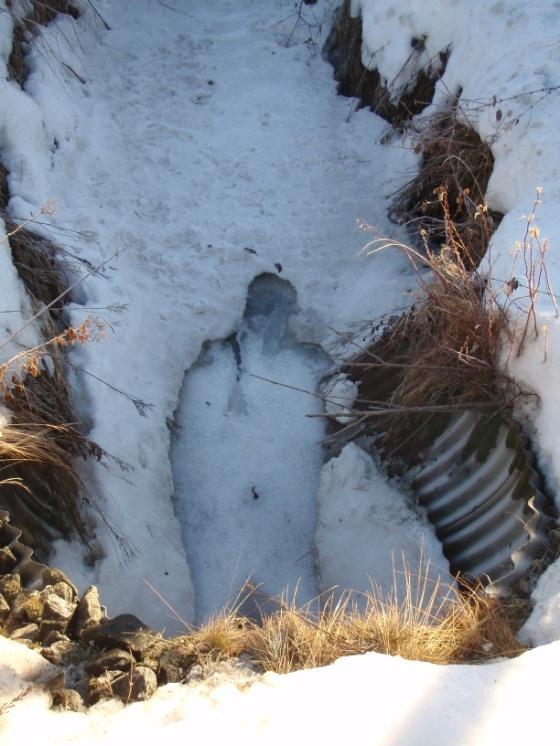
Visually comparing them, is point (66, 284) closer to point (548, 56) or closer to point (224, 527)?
point (224, 527)

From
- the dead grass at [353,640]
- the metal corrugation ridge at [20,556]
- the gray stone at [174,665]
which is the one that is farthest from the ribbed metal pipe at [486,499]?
the metal corrugation ridge at [20,556]

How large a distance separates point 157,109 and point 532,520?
3659 millimetres

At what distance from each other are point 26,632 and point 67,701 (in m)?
0.34

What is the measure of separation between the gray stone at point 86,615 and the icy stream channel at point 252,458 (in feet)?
2.92

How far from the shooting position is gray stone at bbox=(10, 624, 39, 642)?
8.28ft

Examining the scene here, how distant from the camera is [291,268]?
472 cm

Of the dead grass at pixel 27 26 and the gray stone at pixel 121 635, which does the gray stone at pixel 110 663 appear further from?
the dead grass at pixel 27 26

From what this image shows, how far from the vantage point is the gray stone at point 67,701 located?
7.48 ft

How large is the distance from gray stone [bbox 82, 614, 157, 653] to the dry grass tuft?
2335 mm

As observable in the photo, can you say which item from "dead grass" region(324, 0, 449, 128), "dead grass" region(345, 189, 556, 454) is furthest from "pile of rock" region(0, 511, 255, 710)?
"dead grass" region(324, 0, 449, 128)

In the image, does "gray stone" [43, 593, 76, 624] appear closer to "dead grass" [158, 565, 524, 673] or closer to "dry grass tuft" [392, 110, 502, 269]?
"dead grass" [158, 565, 524, 673]

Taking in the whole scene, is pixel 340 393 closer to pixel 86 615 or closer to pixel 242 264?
pixel 242 264

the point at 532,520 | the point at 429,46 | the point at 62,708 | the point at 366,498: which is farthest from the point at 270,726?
the point at 429,46

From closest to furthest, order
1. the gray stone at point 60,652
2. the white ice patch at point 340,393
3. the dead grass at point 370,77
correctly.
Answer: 1. the gray stone at point 60,652
2. the white ice patch at point 340,393
3. the dead grass at point 370,77
